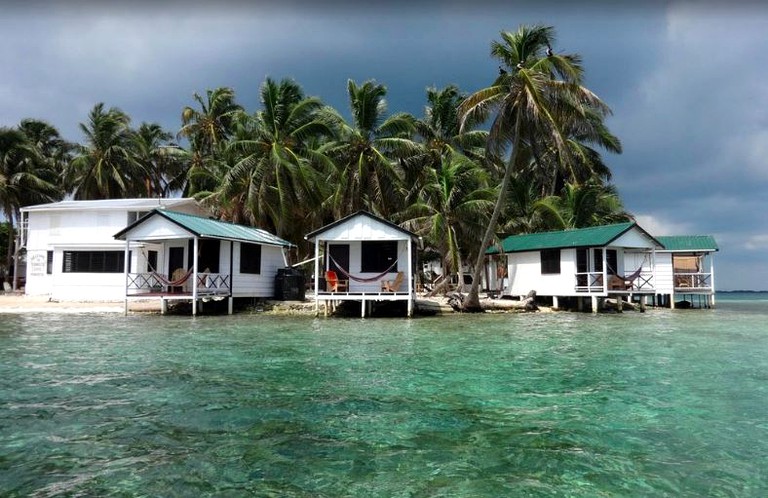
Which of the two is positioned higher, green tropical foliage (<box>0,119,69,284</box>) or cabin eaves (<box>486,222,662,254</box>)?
green tropical foliage (<box>0,119,69,284</box>)

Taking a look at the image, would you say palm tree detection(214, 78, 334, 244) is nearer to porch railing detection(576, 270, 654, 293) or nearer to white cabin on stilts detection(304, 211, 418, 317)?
white cabin on stilts detection(304, 211, 418, 317)

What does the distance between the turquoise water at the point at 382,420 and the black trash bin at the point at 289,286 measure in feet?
41.2

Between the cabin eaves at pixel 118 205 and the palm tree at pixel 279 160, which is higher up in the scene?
the palm tree at pixel 279 160

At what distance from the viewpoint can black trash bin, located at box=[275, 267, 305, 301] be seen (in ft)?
82.7

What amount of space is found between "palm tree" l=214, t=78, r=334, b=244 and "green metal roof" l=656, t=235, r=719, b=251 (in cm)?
2050

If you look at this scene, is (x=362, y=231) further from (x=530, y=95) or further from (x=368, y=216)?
(x=530, y=95)

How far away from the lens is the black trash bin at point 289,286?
2520 centimetres

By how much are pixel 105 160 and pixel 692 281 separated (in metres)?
40.1

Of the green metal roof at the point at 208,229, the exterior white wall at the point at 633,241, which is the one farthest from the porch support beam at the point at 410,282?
the exterior white wall at the point at 633,241

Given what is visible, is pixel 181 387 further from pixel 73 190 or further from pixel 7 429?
pixel 73 190

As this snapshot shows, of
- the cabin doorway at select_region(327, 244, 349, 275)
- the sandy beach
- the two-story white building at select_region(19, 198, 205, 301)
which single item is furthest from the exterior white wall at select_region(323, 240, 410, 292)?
the two-story white building at select_region(19, 198, 205, 301)

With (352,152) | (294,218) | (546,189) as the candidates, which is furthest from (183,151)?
(546,189)

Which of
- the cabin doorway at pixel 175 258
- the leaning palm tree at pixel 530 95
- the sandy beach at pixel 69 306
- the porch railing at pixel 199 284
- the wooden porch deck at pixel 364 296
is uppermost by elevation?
the leaning palm tree at pixel 530 95

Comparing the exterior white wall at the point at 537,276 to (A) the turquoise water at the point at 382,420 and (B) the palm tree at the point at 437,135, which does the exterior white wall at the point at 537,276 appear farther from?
(A) the turquoise water at the point at 382,420
